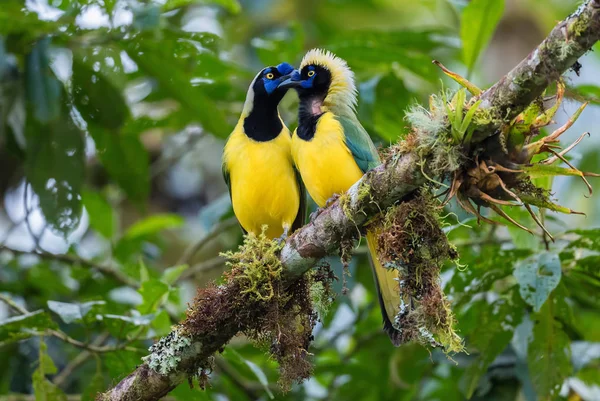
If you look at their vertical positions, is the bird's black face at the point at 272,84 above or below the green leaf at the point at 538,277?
above

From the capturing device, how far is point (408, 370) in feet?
16.4

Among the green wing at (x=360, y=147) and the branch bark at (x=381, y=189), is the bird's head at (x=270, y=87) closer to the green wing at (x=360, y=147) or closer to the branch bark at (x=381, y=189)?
the green wing at (x=360, y=147)

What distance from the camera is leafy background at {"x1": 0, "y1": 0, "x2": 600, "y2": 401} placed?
394cm

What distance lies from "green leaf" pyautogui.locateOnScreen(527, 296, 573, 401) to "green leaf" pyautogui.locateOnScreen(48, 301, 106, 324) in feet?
7.09

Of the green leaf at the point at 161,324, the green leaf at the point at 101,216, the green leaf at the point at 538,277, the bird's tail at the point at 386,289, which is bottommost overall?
the green leaf at the point at 101,216

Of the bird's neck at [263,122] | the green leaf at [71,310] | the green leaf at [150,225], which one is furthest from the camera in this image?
the green leaf at [150,225]

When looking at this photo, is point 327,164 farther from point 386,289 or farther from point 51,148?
point 51,148

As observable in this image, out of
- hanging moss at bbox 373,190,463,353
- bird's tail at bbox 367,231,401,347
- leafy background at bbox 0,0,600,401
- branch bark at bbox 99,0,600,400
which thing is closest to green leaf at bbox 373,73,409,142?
leafy background at bbox 0,0,600,401

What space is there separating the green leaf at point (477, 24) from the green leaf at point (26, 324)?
271 centimetres

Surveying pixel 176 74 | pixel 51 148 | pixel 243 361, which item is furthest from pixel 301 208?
pixel 51 148

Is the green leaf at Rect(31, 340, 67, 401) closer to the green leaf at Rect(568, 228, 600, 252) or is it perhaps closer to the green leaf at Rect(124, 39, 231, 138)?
the green leaf at Rect(124, 39, 231, 138)

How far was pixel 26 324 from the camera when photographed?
374 centimetres

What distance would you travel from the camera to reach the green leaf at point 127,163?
5203 millimetres

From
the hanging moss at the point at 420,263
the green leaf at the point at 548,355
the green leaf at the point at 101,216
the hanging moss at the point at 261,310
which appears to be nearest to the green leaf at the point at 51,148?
the green leaf at the point at 101,216
